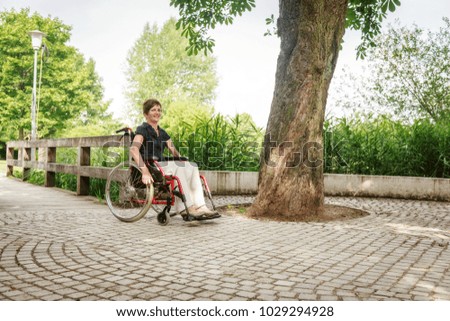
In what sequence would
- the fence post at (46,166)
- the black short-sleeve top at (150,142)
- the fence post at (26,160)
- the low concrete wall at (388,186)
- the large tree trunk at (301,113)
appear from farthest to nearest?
the fence post at (26,160) → the fence post at (46,166) → the low concrete wall at (388,186) → the large tree trunk at (301,113) → the black short-sleeve top at (150,142)

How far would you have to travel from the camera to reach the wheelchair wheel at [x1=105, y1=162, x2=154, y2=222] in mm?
5353

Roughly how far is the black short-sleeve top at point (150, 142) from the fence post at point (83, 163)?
343 centimetres

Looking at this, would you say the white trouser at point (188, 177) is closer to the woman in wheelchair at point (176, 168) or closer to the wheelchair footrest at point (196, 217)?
the woman in wheelchair at point (176, 168)

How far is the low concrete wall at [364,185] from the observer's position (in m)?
8.88

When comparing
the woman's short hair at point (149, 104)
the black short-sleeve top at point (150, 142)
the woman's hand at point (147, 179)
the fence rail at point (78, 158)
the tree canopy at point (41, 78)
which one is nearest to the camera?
the woman's hand at point (147, 179)

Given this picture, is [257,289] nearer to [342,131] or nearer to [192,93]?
[342,131]

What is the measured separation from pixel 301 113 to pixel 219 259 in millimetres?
3087

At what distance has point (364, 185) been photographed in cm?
941

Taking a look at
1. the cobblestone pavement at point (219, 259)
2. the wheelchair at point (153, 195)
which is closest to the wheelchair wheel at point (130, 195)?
the wheelchair at point (153, 195)

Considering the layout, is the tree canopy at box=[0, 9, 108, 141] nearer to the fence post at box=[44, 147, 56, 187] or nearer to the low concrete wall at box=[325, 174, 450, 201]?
the fence post at box=[44, 147, 56, 187]

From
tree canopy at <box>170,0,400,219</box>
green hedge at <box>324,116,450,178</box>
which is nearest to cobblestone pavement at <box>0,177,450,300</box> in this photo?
tree canopy at <box>170,0,400,219</box>

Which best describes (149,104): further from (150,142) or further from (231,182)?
(231,182)

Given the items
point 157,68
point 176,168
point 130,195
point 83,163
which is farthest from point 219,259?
point 157,68

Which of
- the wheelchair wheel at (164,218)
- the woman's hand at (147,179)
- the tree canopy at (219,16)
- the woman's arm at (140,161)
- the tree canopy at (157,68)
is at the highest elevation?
the tree canopy at (157,68)
